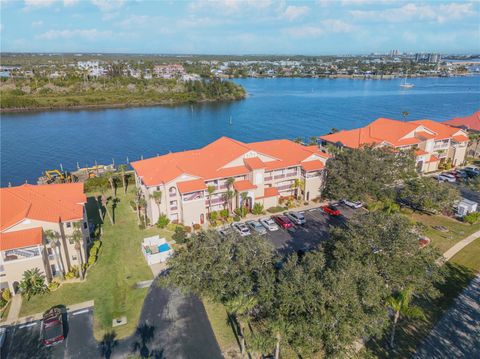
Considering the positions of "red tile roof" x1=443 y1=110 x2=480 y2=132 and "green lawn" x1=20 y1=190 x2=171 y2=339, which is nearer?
"green lawn" x1=20 y1=190 x2=171 y2=339

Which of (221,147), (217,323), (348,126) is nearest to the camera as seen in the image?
(217,323)

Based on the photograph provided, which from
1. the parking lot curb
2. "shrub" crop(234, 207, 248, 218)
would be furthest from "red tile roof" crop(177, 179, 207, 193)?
the parking lot curb

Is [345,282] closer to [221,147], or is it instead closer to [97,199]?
[221,147]

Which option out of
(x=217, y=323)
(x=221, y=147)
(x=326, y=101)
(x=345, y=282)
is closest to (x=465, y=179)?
(x=221, y=147)

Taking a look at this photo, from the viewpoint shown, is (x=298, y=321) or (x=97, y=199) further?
(x=97, y=199)

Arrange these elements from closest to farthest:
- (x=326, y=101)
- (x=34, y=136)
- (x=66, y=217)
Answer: (x=66, y=217) → (x=34, y=136) → (x=326, y=101)

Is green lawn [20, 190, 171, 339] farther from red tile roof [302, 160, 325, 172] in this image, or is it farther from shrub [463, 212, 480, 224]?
shrub [463, 212, 480, 224]
